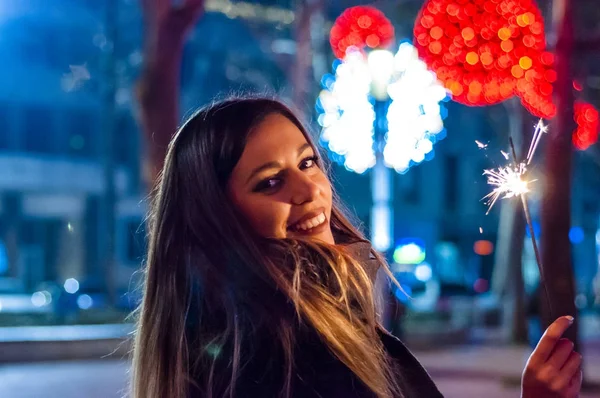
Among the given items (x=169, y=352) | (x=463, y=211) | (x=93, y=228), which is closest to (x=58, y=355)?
(x=169, y=352)

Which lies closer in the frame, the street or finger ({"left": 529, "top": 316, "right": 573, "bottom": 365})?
finger ({"left": 529, "top": 316, "right": 573, "bottom": 365})

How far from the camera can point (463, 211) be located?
121ft

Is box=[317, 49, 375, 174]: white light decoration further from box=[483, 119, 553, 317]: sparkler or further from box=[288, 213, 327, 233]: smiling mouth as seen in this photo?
box=[288, 213, 327, 233]: smiling mouth

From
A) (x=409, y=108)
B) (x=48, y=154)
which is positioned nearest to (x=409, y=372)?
(x=409, y=108)

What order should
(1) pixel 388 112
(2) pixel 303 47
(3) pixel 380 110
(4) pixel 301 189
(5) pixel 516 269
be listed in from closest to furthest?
(4) pixel 301 189 → (1) pixel 388 112 → (3) pixel 380 110 → (2) pixel 303 47 → (5) pixel 516 269

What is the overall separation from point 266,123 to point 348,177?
32.8m

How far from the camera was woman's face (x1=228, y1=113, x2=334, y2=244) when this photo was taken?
5.78 ft

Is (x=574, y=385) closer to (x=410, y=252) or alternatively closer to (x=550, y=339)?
(x=550, y=339)

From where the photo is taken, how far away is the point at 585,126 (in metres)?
11.0

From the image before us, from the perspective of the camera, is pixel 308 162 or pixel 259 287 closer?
pixel 259 287

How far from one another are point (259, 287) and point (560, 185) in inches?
347

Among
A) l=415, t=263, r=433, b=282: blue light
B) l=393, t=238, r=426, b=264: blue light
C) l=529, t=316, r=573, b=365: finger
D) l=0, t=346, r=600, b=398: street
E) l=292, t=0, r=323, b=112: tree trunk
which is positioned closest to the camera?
l=529, t=316, r=573, b=365: finger

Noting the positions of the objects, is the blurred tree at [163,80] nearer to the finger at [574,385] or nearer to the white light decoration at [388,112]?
the white light decoration at [388,112]

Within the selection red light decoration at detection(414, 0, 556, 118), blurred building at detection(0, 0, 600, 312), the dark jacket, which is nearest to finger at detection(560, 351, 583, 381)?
the dark jacket
